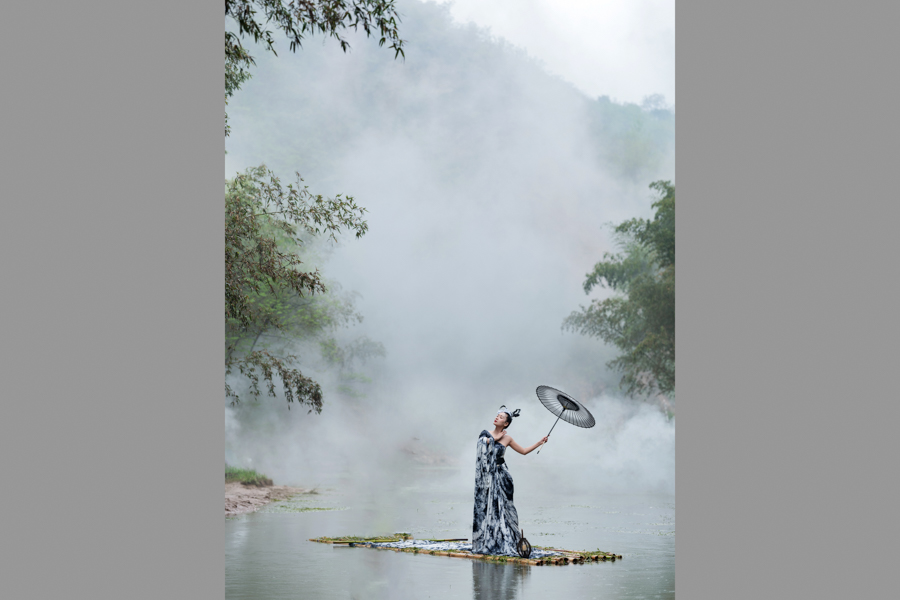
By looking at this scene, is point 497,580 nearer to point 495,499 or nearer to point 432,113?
point 495,499

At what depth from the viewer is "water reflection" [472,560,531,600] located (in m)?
6.79

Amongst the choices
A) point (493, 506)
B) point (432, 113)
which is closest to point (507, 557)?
point (493, 506)

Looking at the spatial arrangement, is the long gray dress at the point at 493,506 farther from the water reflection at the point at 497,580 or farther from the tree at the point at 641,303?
the tree at the point at 641,303

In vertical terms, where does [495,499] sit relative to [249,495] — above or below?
above

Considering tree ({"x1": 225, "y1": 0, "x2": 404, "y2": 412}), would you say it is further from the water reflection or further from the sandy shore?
the water reflection

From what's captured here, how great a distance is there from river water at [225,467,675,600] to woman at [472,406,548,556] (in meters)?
0.37

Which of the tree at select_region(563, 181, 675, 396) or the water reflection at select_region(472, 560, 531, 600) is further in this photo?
the tree at select_region(563, 181, 675, 396)

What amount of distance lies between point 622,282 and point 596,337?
3.67ft

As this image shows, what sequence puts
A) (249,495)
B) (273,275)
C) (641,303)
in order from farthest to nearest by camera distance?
(641,303) < (249,495) < (273,275)

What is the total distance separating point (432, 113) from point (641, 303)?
16.1 ft

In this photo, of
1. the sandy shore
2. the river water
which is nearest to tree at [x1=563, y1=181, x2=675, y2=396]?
the river water

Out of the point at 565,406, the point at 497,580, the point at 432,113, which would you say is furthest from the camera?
the point at 432,113

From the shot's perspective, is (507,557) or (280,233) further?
(280,233)

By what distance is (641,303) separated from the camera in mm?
16406
